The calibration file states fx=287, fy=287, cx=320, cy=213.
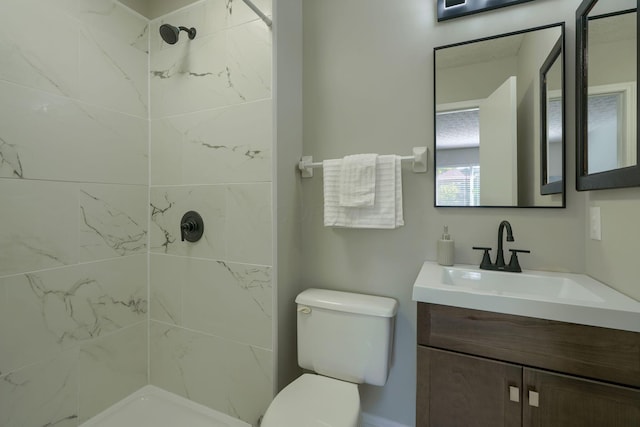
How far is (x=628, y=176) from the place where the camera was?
83cm

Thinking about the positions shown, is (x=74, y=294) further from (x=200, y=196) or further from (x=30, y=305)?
(x=200, y=196)

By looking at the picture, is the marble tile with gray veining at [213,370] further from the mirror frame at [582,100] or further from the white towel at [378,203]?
the mirror frame at [582,100]

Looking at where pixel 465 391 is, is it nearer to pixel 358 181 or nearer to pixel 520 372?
pixel 520 372

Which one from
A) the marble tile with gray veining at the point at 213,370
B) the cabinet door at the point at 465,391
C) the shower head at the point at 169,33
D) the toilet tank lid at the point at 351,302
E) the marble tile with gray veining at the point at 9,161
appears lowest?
the marble tile with gray veining at the point at 213,370

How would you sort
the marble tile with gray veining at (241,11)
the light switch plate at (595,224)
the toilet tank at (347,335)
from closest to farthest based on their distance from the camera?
the light switch plate at (595,224) → the toilet tank at (347,335) → the marble tile with gray veining at (241,11)

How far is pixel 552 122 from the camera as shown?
Result: 1176 millimetres

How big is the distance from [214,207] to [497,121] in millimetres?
1409

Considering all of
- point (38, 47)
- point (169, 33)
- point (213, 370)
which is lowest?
point (213, 370)

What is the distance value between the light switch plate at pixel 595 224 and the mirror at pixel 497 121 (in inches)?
4.0

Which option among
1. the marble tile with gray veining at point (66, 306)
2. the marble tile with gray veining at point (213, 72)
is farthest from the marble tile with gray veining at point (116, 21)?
the marble tile with gray veining at point (66, 306)

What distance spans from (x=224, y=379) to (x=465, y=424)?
1.13 m

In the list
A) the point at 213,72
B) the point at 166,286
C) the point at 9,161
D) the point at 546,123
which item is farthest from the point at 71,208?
the point at 546,123

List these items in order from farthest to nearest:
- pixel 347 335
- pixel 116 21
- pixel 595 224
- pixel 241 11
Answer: pixel 116 21
pixel 241 11
pixel 347 335
pixel 595 224

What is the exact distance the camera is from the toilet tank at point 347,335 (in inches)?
48.9
